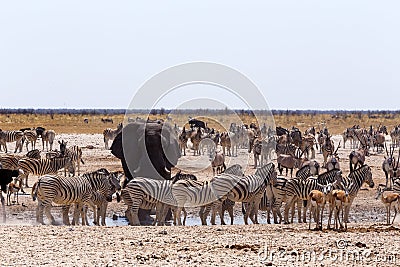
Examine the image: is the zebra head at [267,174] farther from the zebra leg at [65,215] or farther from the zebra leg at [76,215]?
the zebra leg at [65,215]

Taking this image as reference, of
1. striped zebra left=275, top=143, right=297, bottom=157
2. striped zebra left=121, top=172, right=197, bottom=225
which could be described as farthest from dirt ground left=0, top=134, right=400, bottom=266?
striped zebra left=275, top=143, right=297, bottom=157

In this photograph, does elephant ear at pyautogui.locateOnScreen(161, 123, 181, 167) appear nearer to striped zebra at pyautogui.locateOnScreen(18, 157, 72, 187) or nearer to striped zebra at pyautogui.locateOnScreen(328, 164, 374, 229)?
striped zebra at pyautogui.locateOnScreen(18, 157, 72, 187)

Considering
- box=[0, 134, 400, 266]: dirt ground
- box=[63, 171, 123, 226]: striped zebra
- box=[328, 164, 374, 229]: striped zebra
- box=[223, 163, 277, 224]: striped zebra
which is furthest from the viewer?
box=[328, 164, 374, 229]: striped zebra

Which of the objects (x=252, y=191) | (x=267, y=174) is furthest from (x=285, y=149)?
(x=252, y=191)

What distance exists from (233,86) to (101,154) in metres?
14.6

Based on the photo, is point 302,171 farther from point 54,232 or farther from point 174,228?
point 54,232

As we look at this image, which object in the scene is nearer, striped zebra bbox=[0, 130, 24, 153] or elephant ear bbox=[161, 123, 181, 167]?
elephant ear bbox=[161, 123, 181, 167]

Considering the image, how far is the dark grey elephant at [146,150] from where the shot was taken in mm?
18047

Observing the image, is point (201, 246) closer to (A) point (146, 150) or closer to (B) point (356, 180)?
(B) point (356, 180)

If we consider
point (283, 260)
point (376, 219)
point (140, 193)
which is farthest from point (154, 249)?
point (376, 219)

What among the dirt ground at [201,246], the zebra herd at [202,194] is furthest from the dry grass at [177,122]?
the dirt ground at [201,246]

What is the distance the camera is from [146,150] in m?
18.4

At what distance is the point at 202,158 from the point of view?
31.0m

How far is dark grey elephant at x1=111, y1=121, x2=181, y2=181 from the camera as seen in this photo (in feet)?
59.2
